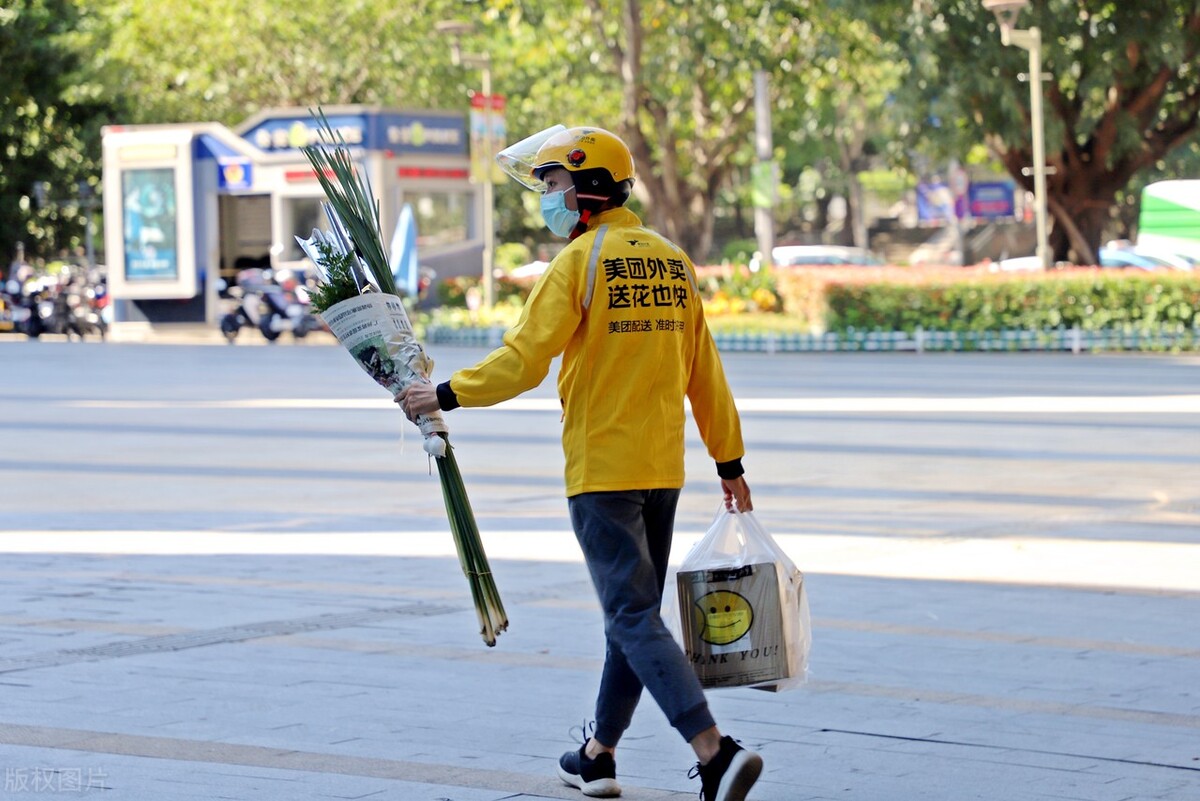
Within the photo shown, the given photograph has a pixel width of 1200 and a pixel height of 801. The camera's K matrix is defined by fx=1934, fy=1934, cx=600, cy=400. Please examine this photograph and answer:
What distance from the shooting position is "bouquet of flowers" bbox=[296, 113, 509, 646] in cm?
485

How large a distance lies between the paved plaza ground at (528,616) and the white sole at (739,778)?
1.35ft

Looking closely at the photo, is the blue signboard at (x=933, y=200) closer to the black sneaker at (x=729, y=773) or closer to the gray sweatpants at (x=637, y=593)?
the gray sweatpants at (x=637, y=593)

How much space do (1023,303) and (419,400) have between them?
76.8 ft

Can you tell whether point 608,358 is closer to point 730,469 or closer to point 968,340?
point 730,469

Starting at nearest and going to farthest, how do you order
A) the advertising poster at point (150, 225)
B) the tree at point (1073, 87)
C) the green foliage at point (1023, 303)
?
the green foliage at point (1023, 303), the tree at point (1073, 87), the advertising poster at point (150, 225)

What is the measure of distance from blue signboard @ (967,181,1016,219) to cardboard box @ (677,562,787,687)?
5256 cm

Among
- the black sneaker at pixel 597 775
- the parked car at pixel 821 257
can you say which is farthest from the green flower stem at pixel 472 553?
the parked car at pixel 821 257

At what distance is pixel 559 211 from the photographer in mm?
4820

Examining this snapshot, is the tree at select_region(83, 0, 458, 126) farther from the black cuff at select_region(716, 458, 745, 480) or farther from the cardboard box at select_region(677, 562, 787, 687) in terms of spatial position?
the cardboard box at select_region(677, 562, 787, 687)

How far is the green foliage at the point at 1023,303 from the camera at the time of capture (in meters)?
26.6

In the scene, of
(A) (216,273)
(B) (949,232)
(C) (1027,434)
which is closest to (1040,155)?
(C) (1027,434)

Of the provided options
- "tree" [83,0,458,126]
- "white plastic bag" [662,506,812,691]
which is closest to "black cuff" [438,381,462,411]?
"white plastic bag" [662,506,812,691]

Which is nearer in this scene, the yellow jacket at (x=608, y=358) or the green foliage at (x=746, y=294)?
the yellow jacket at (x=608, y=358)

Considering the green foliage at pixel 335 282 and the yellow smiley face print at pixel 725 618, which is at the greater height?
the green foliage at pixel 335 282
